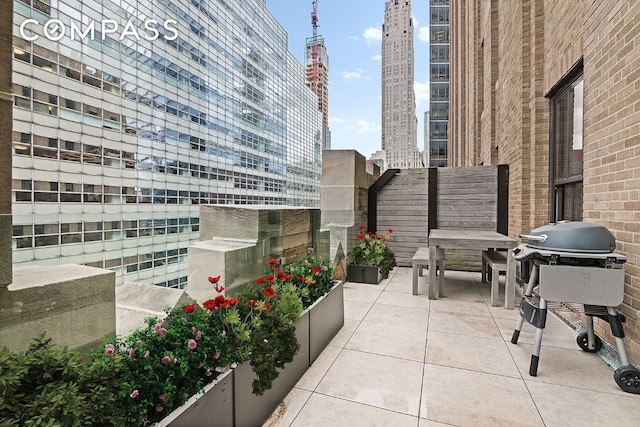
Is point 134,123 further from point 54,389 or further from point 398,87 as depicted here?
point 398,87

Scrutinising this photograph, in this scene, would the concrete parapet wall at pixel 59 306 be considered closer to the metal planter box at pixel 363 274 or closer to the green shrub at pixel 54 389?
the green shrub at pixel 54 389

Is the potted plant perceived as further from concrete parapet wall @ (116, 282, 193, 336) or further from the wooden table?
concrete parapet wall @ (116, 282, 193, 336)

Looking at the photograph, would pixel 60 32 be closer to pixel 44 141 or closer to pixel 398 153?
pixel 44 141

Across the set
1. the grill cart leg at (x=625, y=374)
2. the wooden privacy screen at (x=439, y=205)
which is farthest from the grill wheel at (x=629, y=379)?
the wooden privacy screen at (x=439, y=205)

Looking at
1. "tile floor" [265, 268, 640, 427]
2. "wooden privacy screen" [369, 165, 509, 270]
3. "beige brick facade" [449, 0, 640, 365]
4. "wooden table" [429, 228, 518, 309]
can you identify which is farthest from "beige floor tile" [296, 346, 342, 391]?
"wooden privacy screen" [369, 165, 509, 270]

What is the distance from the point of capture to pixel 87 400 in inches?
36.3

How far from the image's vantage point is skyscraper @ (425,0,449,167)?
2003 cm

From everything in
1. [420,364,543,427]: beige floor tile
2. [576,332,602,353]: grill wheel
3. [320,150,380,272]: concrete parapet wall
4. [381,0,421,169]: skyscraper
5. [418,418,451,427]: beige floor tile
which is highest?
[381,0,421,169]: skyscraper

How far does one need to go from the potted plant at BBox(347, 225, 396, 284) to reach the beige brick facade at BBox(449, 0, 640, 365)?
224cm

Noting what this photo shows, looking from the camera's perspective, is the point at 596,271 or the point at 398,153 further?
the point at 398,153

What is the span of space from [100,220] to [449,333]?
307 centimetres

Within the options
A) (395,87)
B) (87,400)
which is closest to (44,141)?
(87,400)

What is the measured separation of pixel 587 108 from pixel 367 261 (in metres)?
3.35

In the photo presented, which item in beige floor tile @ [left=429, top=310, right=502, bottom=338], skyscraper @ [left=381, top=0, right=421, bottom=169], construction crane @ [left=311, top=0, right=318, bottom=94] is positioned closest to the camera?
beige floor tile @ [left=429, top=310, right=502, bottom=338]
